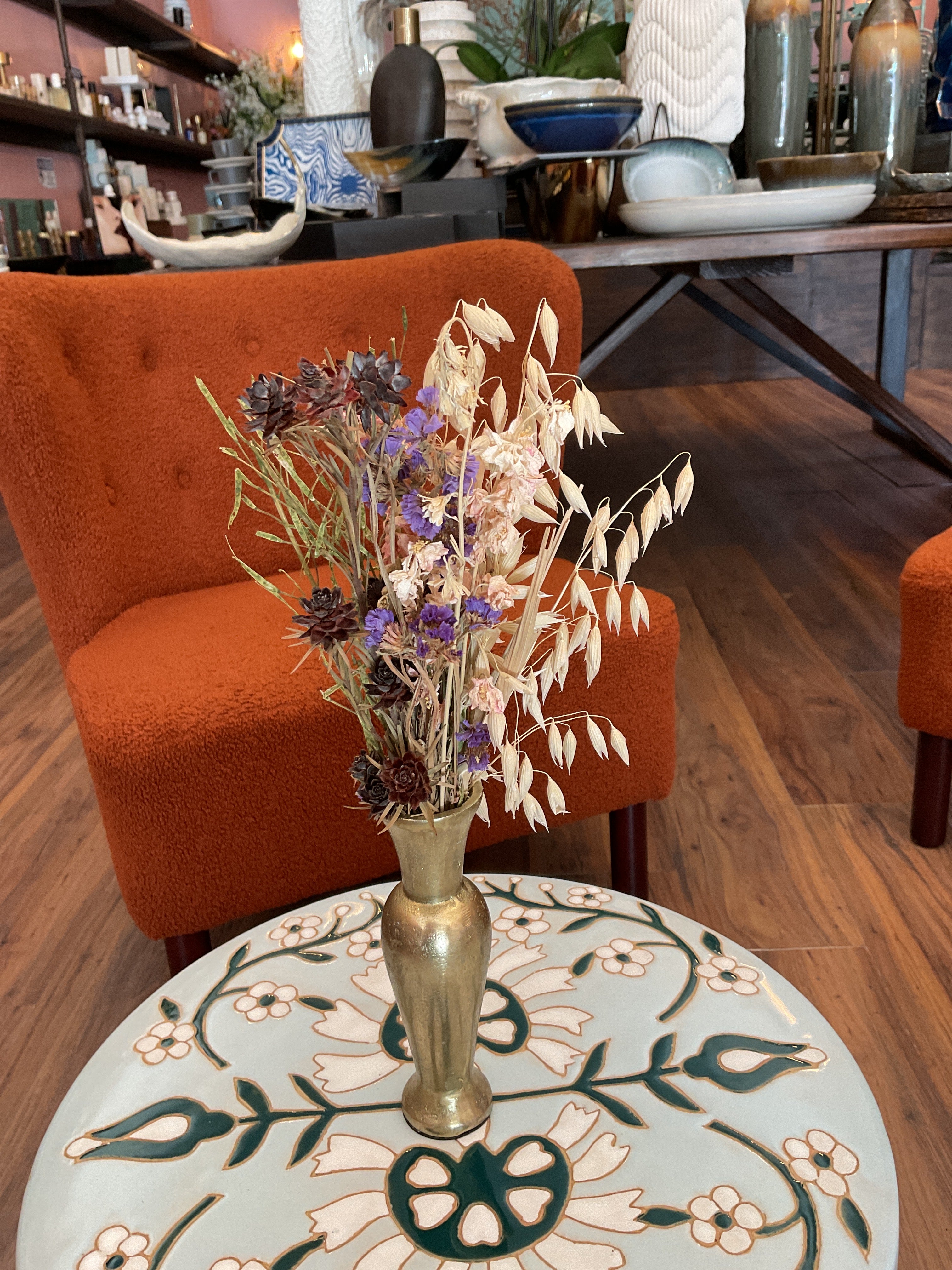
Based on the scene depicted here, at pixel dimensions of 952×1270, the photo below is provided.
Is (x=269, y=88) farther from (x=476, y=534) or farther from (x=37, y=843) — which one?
(x=476, y=534)

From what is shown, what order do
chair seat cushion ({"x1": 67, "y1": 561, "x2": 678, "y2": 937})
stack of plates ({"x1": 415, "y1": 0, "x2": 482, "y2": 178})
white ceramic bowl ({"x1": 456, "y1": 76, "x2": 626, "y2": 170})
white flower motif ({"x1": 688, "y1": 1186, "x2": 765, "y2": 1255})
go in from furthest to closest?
1. stack of plates ({"x1": 415, "y1": 0, "x2": 482, "y2": 178})
2. white ceramic bowl ({"x1": 456, "y1": 76, "x2": 626, "y2": 170})
3. chair seat cushion ({"x1": 67, "y1": 561, "x2": 678, "y2": 937})
4. white flower motif ({"x1": 688, "y1": 1186, "x2": 765, "y2": 1255})

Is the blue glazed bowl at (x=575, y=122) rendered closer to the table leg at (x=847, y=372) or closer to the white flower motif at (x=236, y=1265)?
the table leg at (x=847, y=372)

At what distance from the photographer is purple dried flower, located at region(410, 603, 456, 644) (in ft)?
1.42

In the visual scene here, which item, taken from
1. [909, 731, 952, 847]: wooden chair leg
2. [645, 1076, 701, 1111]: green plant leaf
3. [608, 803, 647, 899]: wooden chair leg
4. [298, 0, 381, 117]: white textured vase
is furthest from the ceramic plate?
[645, 1076, 701, 1111]: green plant leaf

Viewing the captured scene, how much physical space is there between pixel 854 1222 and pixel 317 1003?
1.15 feet

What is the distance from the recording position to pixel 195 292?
1325 millimetres

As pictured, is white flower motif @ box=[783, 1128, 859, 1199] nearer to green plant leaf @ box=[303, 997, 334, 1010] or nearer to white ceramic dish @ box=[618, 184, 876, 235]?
green plant leaf @ box=[303, 997, 334, 1010]

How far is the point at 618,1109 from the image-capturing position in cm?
59

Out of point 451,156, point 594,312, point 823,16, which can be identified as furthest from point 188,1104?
point 594,312

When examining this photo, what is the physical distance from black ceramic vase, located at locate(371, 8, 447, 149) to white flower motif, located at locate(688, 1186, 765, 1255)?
192 centimetres

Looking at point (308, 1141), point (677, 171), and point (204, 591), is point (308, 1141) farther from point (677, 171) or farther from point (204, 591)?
point (677, 171)

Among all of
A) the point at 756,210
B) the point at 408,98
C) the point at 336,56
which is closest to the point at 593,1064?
the point at 756,210

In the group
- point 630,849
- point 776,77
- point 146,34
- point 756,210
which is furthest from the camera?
point 146,34

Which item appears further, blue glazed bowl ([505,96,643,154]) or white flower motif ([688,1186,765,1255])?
blue glazed bowl ([505,96,643,154])
